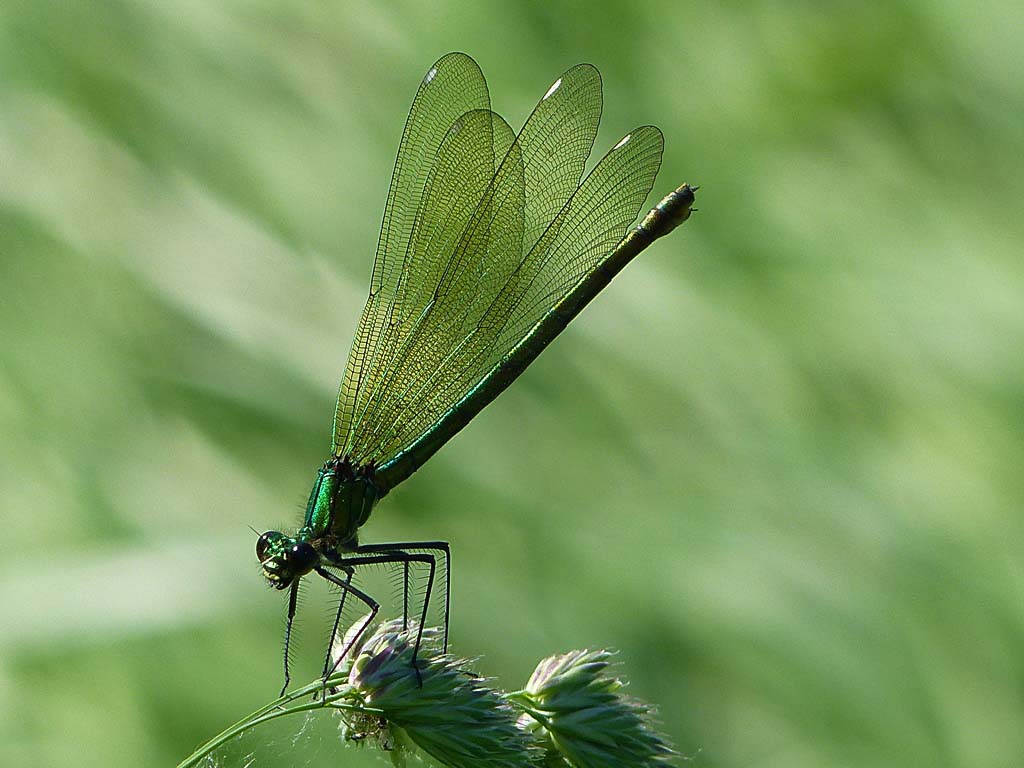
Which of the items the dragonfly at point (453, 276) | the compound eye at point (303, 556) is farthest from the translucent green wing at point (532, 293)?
the compound eye at point (303, 556)

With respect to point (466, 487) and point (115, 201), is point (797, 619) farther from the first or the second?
point (115, 201)

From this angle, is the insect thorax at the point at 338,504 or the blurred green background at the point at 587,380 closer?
the insect thorax at the point at 338,504

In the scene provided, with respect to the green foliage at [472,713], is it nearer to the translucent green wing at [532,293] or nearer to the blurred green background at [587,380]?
the translucent green wing at [532,293]

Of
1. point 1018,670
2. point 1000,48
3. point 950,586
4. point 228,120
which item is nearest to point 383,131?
point 228,120

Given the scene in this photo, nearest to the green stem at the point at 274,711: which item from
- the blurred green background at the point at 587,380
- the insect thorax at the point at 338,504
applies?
the insect thorax at the point at 338,504

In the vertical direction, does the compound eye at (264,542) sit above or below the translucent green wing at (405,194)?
below

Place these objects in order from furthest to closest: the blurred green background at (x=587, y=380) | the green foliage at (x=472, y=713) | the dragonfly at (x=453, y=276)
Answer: the blurred green background at (x=587, y=380) < the dragonfly at (x=453, y=276) < the green foliage at (x=472, y=713)

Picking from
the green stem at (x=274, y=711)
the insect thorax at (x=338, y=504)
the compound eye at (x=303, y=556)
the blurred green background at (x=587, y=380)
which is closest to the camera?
the green stem at (x=274, y=711)

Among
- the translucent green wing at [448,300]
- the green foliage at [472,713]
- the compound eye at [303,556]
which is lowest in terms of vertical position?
the green foliage at [472,713]

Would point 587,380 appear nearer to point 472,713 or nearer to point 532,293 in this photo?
point 532,293
